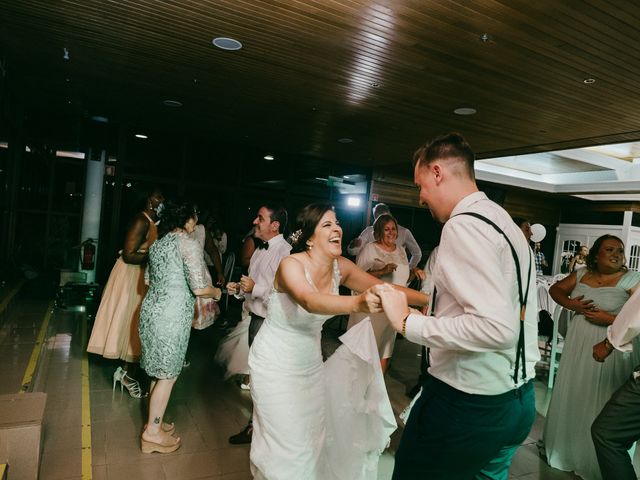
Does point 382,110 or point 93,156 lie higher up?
point 382,110

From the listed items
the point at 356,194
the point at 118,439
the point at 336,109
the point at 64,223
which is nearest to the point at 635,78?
the point at 336,109

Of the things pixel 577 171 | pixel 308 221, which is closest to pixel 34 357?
pixel 308 221

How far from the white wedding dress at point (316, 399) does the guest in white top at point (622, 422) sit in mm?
1210

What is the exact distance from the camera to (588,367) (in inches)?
124

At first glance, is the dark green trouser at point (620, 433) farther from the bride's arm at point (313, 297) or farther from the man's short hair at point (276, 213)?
the man's short hair at point (276, 213)

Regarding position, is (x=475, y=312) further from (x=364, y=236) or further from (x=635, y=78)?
(x=364, y=236)

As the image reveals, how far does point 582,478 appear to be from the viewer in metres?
3.07

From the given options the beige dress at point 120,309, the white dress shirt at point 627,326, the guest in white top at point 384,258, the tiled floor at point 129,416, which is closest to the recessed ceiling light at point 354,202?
the tiled floor at point 129,416

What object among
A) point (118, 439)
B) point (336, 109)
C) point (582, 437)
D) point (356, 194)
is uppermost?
point (336, 109)

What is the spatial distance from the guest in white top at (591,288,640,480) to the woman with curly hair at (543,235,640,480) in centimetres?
67

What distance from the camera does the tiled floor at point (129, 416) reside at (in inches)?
112

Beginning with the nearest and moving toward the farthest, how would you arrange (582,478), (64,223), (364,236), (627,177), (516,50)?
1. (582,478)
2. (516,50)
3. (364,236)
4. (64,223)
5. (627,177)

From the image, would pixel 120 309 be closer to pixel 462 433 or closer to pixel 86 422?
pixel 86 422

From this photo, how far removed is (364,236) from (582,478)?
4.03 meters
